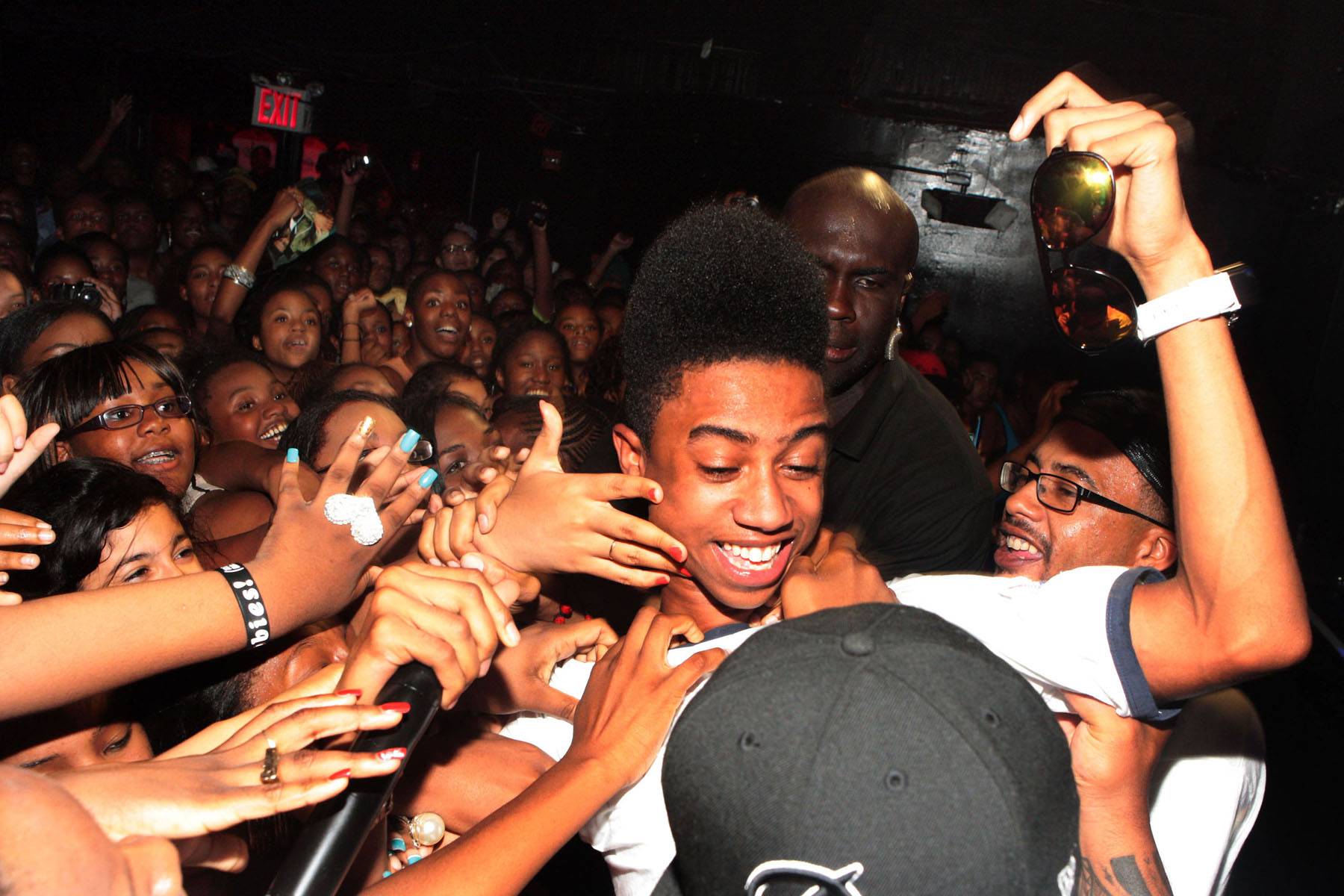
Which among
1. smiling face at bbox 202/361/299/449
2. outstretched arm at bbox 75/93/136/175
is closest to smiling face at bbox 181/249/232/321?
smiling face at bbox 202/361/299/449

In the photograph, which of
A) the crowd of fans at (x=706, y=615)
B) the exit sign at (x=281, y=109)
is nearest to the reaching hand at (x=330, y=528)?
the crowd of fans at (x=706, y=615)

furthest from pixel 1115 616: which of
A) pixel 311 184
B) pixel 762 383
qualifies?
pixel 311 184

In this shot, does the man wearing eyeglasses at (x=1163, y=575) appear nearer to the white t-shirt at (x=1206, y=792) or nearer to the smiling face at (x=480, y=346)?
the white t-shirt at (x=1206, y=792)

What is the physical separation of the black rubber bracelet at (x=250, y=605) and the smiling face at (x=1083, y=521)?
5.54 feet

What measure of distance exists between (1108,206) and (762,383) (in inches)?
27.9

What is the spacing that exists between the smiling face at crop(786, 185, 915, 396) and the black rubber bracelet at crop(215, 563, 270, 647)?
6.03 feet

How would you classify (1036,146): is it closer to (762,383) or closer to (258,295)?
(258,295)

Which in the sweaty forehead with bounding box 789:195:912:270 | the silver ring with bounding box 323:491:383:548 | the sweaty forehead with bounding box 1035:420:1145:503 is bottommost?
the silver ring with bounding box 323:491:383:548

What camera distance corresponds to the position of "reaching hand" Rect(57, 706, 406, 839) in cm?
101

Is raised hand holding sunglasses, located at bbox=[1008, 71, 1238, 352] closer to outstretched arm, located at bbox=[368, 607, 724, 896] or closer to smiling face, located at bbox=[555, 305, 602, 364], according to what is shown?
outstretched arm, located at bbox=[368, 607, 724, 896]

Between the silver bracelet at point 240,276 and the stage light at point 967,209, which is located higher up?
the stage light at point 967,209

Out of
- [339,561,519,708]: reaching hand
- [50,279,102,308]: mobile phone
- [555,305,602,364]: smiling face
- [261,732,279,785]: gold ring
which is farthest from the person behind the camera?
[555,305,602,364]: smiling face

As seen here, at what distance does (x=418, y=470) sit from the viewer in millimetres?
1909

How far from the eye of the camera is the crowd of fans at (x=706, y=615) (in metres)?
1.07
